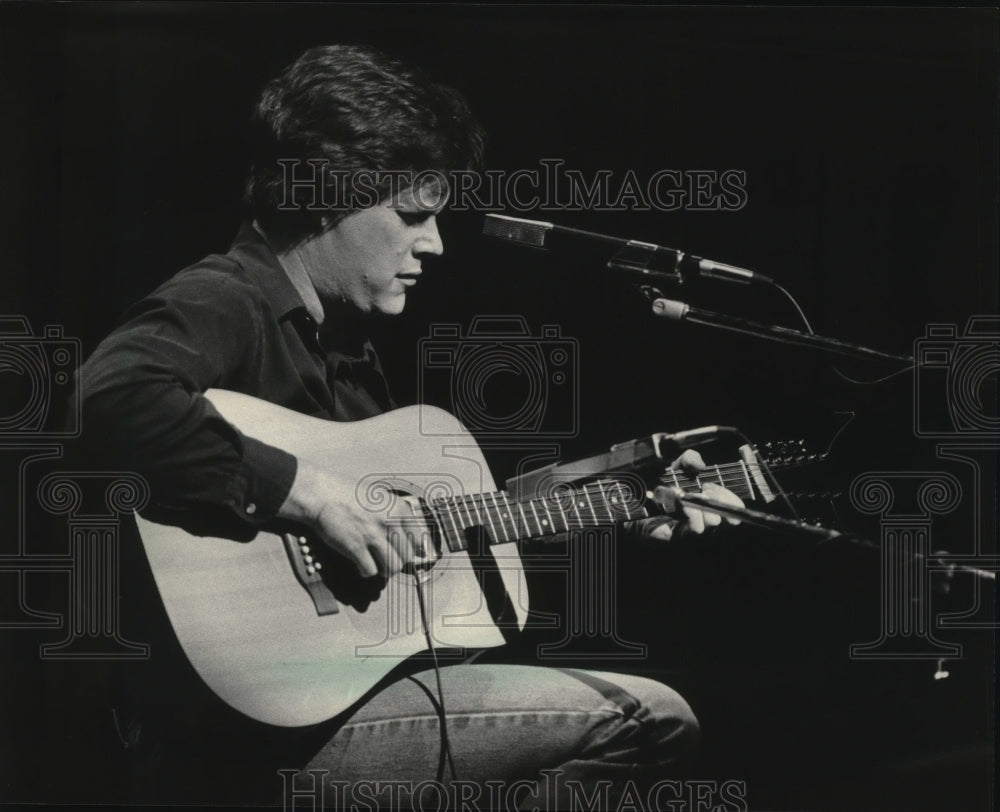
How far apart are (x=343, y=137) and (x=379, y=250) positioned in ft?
1.01

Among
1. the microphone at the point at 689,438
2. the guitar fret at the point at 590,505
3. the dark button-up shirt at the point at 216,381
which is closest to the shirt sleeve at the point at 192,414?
the dark button-up shirt at the point at 216,381

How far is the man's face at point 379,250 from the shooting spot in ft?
8.76

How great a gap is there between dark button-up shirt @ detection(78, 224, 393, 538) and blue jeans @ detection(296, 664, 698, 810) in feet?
2.04

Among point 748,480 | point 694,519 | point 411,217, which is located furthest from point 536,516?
point 411,217

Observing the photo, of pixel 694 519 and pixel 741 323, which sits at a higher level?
pixel 741 323

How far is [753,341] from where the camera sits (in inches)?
106

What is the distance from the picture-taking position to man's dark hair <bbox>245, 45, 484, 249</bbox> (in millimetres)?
2695

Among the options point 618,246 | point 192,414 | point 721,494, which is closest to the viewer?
point 192,414

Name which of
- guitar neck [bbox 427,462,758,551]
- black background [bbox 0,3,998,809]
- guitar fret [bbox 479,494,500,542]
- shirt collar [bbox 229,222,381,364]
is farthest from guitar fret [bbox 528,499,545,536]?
shirt collar [bbox 229,222,381,364]

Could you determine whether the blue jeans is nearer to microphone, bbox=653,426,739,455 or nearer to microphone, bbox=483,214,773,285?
microphone, bbox=653,426,739,455

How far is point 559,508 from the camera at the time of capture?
2646 millimetres

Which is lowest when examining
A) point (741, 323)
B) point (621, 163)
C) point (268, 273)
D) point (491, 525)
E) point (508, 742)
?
point (508, 742)

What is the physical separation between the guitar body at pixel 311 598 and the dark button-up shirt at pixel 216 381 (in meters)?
0.05

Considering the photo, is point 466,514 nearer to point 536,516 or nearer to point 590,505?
point 536,516
